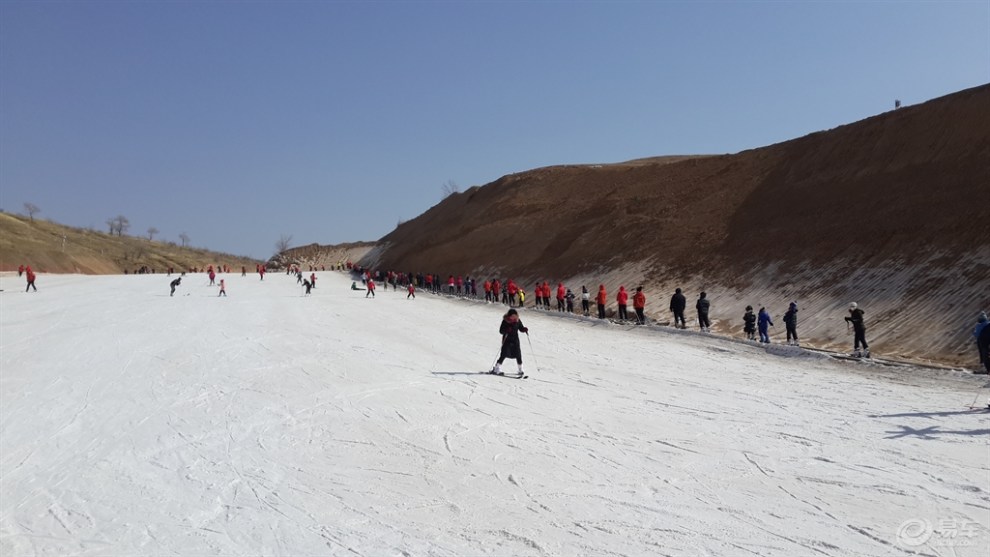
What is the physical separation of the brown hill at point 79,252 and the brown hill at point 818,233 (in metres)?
46.0

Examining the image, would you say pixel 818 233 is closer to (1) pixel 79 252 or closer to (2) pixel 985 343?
(2) pixel 985 343

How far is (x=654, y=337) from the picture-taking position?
23203 millimetres

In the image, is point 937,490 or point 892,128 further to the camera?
point 892,128

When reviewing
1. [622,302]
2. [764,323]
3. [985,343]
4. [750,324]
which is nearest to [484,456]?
[985,343]


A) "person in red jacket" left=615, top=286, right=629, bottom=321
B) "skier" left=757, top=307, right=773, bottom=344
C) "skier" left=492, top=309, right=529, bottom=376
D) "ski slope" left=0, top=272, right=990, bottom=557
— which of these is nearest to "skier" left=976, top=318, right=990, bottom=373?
"ski slope" left=0, top=272, right=990, bottom=557

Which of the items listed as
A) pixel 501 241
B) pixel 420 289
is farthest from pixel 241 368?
pixel 501 241

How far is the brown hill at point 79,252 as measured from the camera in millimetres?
74000

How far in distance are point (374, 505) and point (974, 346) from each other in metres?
16.7

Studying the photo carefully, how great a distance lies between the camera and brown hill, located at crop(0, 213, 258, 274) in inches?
2913

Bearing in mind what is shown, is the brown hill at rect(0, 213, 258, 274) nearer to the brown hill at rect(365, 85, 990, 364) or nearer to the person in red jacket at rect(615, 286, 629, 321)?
the brown hill at rect(365, 85, 990, 364)

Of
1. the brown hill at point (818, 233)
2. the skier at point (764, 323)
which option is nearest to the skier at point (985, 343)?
the brown hill at point (818, 233)

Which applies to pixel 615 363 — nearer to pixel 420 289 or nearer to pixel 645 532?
pixel 645 532

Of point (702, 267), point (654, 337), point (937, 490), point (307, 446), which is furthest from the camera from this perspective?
point (702, 267)

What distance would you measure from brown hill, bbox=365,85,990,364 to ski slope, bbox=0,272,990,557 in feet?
21.3
